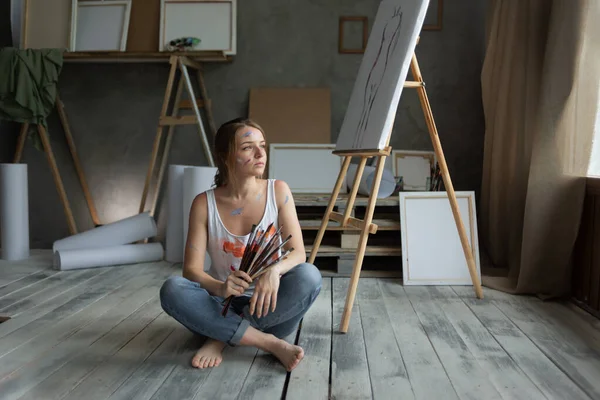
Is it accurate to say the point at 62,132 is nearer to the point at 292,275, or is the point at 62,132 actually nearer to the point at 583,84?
the point at 292,275

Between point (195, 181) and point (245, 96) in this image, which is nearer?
point (195, 181)

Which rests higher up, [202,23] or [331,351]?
[202,23]

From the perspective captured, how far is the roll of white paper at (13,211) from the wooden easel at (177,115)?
78cm

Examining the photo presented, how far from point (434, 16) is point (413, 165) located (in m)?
1.06

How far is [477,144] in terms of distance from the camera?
13.8 ft

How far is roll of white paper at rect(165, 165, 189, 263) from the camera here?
3914mm

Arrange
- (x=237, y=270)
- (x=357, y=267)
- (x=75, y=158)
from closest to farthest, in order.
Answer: (x=237, y=270) < (x=357, y=267) < (x=75, y=158)

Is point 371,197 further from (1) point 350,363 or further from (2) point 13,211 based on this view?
(2) point 13,211

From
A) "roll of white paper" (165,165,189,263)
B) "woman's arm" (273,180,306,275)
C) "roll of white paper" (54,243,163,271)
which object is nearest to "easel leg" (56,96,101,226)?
"roll of white paper" (54,243,163,271)

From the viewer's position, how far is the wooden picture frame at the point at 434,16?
13.5ft

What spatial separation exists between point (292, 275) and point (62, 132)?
10.2 feet

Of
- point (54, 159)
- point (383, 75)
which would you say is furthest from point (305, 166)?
point (54, 159)

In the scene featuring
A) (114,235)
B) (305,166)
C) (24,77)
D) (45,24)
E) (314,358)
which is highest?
(45,24)

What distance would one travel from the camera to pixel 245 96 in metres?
4.35
